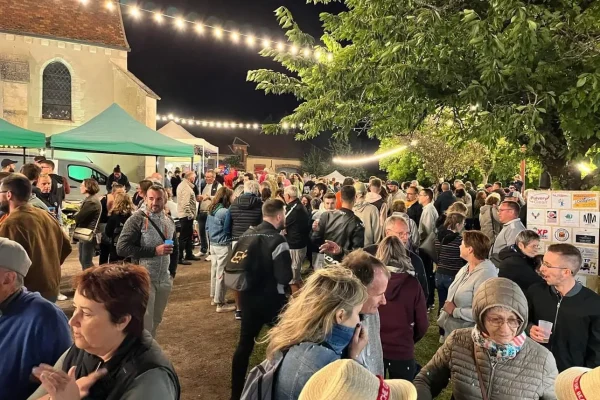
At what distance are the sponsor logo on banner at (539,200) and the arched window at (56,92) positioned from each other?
21.1m

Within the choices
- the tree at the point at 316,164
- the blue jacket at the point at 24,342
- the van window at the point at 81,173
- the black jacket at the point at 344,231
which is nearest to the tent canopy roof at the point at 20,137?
the van window at the point at 81,173

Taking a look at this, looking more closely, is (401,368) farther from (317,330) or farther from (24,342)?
(24,342)

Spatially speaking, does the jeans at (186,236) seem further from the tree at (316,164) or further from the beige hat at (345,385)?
the tree at (316,164)

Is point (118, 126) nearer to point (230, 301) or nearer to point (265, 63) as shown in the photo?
point (230, 301)

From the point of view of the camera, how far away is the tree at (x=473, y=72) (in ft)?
16.5

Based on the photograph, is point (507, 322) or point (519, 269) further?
point (519, 269)

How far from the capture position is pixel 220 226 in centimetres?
773

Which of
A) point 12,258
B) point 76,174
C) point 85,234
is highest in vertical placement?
point 76,174

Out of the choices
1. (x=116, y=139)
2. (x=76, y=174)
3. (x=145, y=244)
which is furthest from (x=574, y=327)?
(x=76, y=174)

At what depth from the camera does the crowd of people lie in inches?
71.8

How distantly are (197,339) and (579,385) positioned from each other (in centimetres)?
549

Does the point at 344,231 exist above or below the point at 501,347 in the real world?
above

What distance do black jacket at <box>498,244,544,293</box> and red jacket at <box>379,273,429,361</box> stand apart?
4.29 feet

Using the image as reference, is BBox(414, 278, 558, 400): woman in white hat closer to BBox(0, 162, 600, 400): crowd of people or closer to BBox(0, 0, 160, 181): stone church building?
BBox(0, 162, 600, 400): crowd of people
